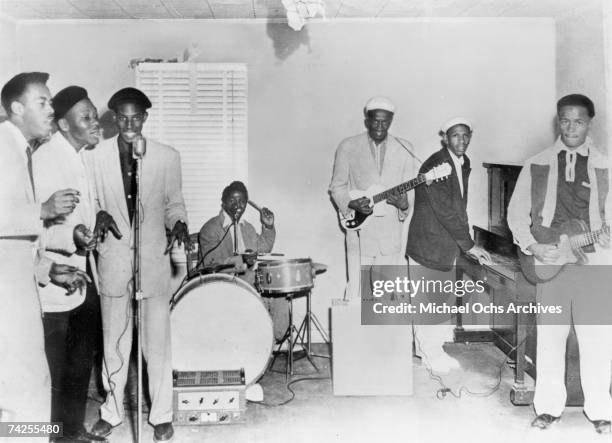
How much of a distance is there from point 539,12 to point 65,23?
13.0ft

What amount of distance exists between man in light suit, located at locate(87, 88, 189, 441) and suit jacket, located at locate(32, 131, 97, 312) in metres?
0.12

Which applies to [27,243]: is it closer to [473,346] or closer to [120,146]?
[120,146]

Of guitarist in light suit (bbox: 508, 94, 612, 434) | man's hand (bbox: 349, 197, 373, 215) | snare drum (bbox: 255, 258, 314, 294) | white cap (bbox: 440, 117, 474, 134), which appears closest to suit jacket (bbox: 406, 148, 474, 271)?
white cap (bbox: 440, 117, 474, 134)

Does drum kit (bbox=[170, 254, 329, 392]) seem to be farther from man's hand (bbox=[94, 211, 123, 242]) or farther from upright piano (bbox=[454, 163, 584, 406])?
upright piano (bbox=[454, 163, 584, 406])

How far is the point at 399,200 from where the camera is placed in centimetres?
489

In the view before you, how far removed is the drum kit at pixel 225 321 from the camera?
Answer: 4.09 metres

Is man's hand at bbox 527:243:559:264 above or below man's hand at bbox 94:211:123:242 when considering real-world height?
below

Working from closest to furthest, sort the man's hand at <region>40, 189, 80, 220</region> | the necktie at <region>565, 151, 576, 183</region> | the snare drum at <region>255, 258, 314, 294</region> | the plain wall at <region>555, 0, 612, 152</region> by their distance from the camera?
the man's hand at <region>40, 189, 80, 220</region> < the necktie at <region>565, 151, 576, 183</region> < the snare drum at <region>255, 258, 314, 294</region> < the plain wall at <region>555, 0, 612, 152</region>

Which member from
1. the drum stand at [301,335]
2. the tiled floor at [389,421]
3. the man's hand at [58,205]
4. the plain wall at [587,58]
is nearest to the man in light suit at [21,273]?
the man's hand at [58,205]

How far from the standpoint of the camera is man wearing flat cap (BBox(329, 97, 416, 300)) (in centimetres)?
487

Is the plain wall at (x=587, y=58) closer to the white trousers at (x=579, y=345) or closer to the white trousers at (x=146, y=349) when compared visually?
the white trousers at (x=579, y=345)

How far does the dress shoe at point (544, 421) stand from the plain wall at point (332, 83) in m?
1.85

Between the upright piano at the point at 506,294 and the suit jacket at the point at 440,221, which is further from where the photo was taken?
the suit jacket at the point at 440,221

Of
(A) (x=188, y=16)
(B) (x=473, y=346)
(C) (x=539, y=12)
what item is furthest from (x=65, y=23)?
(B) (x=473, y=346)
